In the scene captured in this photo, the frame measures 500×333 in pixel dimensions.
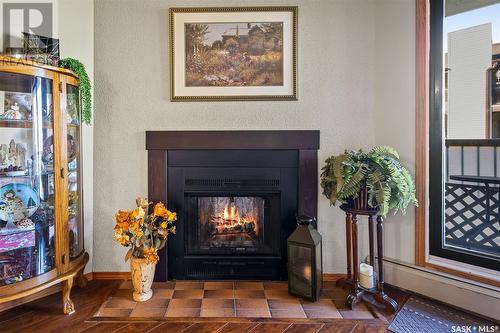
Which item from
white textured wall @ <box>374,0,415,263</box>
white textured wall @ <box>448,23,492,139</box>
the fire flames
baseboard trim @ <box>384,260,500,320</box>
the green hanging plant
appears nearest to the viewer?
baseboard trim @ <box>384,260,500,320</box>

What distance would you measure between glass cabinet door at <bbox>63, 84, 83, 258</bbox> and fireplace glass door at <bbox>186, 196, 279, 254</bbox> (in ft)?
2.63

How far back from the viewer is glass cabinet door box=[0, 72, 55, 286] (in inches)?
70.3

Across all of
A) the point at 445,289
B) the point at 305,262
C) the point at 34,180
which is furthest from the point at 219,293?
the point at 445,289

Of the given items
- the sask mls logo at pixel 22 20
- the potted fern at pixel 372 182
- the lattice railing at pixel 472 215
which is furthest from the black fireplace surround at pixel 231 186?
the lattice railing at pixel 472 215

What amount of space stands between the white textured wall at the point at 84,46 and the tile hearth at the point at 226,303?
66 centimetres

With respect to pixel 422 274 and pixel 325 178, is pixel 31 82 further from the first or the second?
pixel 422 274

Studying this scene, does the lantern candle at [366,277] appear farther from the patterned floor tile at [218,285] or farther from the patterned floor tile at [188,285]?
the patterned floor tile at [188,285]

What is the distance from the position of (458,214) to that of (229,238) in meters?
2.17

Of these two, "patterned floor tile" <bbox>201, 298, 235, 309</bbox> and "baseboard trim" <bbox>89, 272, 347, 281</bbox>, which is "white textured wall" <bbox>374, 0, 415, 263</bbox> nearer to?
"baseboard trim" <bbox>89, 272, 347, 281</bbox>

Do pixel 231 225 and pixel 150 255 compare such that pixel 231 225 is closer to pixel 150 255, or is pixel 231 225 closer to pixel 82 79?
pixel 150 255

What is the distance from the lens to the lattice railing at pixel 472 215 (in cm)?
235

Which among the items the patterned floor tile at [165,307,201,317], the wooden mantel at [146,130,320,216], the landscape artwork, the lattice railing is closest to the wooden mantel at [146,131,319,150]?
the wooden mantel at [146,130,320,216]

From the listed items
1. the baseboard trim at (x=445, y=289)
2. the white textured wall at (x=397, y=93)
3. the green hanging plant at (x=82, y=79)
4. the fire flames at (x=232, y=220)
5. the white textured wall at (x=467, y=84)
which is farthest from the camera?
the fire flames at (x=232, y=220)

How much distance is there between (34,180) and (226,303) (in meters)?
1.49
